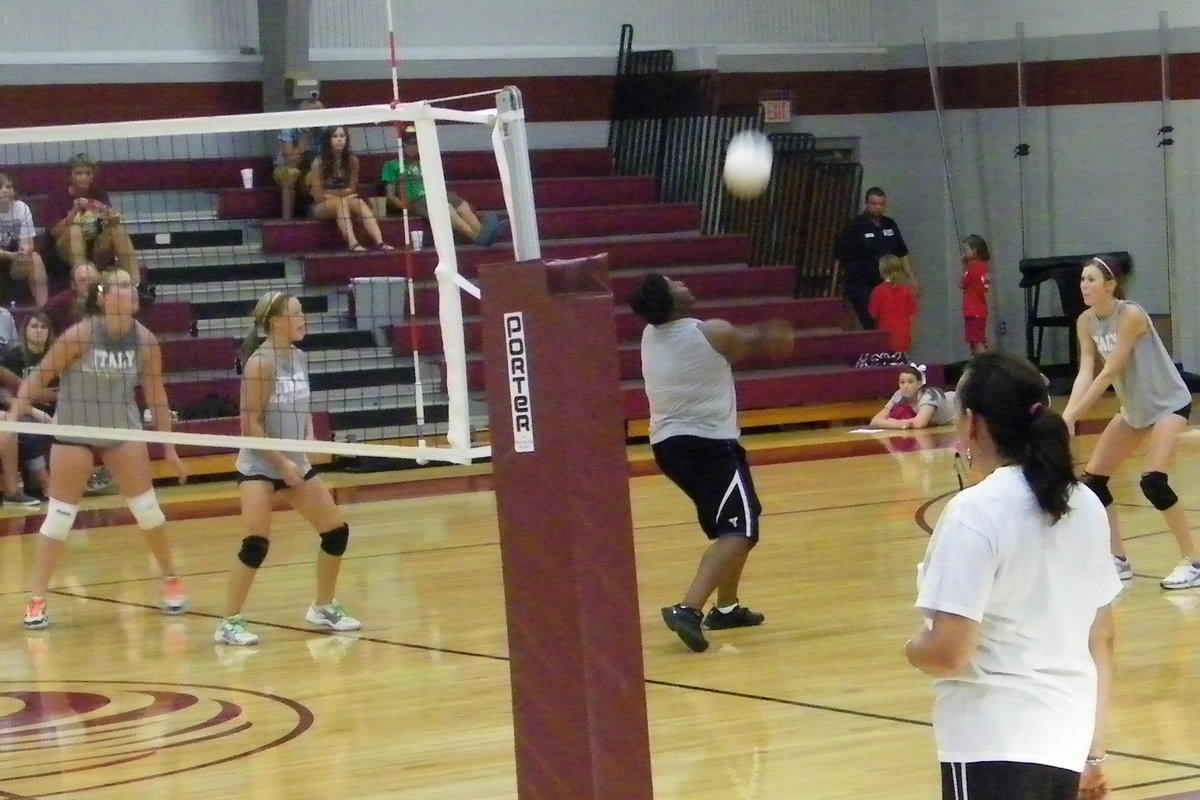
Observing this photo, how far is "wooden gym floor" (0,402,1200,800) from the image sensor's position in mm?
6449

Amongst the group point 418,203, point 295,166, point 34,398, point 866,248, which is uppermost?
point 295,166

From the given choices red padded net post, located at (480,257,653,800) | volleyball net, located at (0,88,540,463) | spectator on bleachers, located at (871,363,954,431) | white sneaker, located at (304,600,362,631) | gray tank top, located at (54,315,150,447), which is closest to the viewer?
red padded net post, located at (480,257,653,800)

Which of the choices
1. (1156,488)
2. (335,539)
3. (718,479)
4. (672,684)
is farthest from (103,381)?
(1156,488)

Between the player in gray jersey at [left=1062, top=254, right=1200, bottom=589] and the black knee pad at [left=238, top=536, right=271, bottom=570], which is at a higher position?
the player in gray jersey at [left=1062, top=254, right=1200, bottom=589]

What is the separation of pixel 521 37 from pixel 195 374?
34.0 ft

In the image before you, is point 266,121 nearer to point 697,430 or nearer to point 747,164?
point 697,430

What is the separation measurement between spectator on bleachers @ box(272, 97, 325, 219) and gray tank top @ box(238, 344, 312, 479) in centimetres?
899

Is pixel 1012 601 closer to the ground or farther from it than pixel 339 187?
closer to the ground

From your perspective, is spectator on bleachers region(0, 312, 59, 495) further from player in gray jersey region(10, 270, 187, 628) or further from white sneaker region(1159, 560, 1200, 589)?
white sneaker region(1159, 560, 1200, 589)

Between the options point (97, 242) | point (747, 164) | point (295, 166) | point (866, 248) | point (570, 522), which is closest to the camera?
point (570, 522)

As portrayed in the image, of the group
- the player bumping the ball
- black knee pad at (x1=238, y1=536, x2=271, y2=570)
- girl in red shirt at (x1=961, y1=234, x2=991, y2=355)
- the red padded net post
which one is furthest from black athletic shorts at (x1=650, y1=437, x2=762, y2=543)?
girl in red shirt at (x1=961, y1=234, x2=991, y2=355)

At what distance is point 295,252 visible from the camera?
15094mm

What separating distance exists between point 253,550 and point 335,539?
0.38m

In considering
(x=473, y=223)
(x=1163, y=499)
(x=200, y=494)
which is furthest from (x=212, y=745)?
(x=473, y=223)
